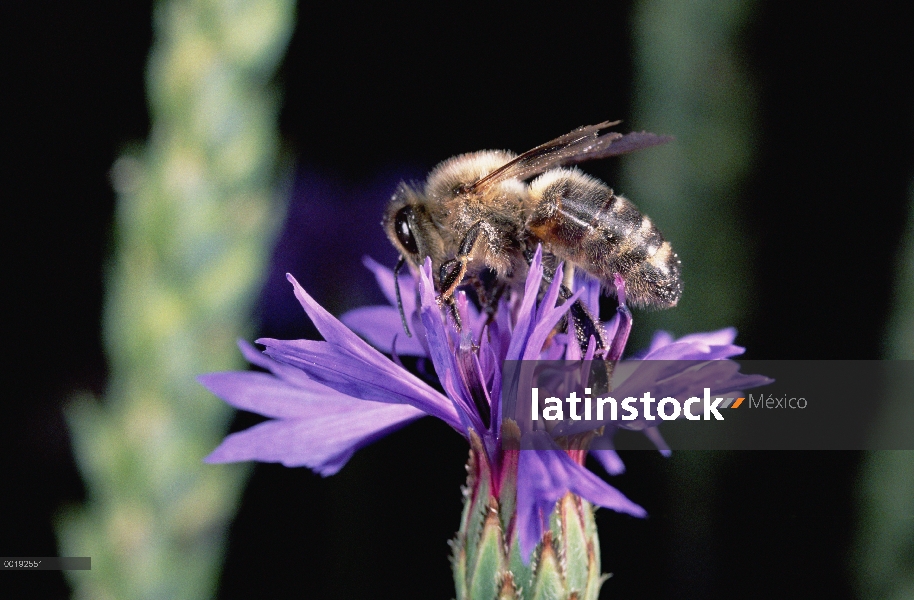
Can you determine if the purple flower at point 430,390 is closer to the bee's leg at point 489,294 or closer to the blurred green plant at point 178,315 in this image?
the bee's leg at point 489,294

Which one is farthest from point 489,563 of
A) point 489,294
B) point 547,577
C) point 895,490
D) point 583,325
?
point 895,490

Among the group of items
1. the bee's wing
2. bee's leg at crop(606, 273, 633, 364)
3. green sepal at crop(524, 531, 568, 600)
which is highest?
the bee's wing

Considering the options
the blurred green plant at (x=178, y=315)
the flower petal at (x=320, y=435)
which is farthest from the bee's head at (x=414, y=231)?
the blurred green plant at (x=178, y=315)

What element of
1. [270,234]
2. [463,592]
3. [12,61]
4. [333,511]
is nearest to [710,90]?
[270,234]

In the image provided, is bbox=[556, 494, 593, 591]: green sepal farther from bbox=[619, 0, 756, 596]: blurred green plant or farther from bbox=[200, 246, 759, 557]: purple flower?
bbox=[619, 0, 756, 596]: blurred green plant

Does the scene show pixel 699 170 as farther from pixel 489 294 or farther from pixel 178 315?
pixel 178 315

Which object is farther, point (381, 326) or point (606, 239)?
point (381, 326)

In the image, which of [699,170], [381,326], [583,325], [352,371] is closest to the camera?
[352,371]

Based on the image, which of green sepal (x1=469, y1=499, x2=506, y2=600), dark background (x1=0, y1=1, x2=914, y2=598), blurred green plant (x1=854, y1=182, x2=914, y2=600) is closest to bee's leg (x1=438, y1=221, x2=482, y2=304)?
green sepal (x1=469, y1=499, x2=506, y2=600)
